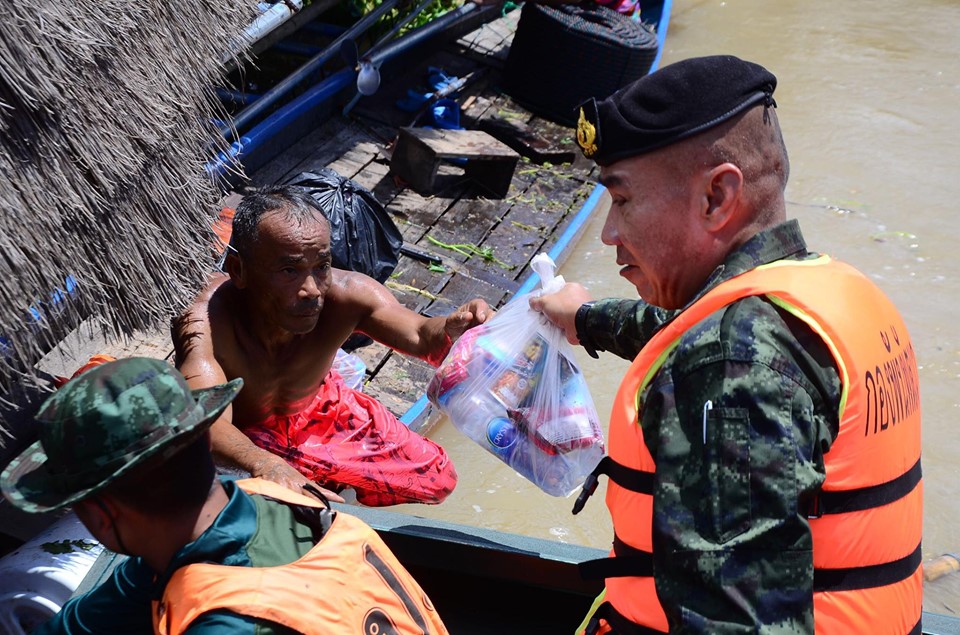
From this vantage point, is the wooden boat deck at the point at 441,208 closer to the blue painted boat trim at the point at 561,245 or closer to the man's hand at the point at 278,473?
the blue painted boat trim at the point at 561,245

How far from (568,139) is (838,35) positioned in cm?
472

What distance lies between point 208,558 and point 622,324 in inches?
48.6

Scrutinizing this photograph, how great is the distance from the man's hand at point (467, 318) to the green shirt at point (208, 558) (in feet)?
4.79

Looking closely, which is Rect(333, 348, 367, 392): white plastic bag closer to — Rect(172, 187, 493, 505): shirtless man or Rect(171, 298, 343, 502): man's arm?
Rect(172, 187, 493, 505): shirtless man

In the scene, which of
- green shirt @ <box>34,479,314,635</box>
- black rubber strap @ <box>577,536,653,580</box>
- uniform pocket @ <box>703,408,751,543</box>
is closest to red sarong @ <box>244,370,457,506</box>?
green shirt @ <box>34,479,314,635</box>

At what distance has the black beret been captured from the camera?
5.52 feet

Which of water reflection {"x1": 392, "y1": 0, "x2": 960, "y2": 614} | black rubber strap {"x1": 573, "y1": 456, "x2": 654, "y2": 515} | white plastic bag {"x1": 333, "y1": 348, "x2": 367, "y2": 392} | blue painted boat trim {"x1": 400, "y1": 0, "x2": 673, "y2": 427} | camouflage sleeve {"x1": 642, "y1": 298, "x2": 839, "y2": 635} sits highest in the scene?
camouflage sleeve {"x1": 642, "y1": 298, "x2": 839, "y2": 635}

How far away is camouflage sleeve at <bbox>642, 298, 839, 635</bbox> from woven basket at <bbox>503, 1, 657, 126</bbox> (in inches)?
237

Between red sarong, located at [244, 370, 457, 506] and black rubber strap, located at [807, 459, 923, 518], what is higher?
black rubber strap, located at [807, 459, 923, 518]

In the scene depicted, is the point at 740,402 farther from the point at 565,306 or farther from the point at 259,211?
the point at 259,211

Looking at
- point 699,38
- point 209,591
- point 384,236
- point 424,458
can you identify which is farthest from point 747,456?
point 699,38

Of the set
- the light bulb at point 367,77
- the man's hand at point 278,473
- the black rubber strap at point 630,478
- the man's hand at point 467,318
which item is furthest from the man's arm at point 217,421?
the light bulb at point 367,77

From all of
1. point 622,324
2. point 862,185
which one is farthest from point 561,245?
point 622,324

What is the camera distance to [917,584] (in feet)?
5.85
